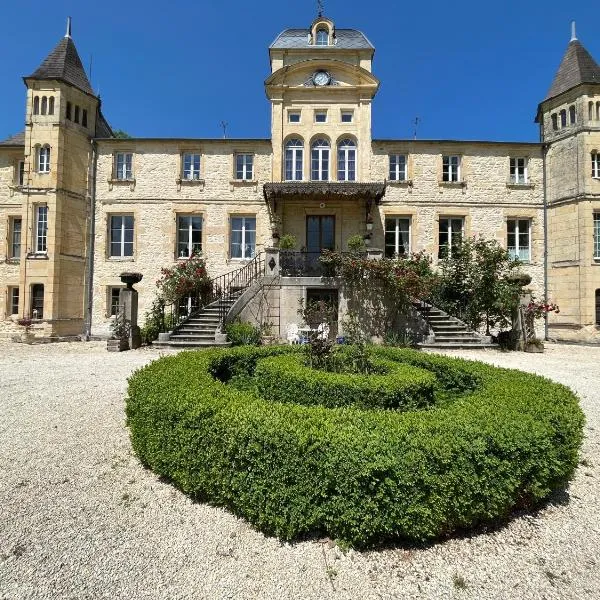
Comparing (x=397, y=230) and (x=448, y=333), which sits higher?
(x=397, y=230)

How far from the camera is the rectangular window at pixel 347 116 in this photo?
54.5 ft

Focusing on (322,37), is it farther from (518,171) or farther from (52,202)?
(52,202)

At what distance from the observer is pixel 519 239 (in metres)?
17.0

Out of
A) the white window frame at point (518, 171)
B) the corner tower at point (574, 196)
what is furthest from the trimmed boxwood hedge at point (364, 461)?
the white window frame at point (518, 171)

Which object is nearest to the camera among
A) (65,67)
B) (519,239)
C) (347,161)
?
(65,67)

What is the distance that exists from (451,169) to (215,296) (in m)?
12.8

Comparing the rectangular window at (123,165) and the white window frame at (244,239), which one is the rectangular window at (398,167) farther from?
the rectangular window at (123,165)

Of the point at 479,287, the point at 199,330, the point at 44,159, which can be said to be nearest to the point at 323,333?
the point at 199,330

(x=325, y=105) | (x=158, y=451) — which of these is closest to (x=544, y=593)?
(x=158, y=451)

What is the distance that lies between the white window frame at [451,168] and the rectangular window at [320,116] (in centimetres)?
607

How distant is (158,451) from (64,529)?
0.92 meters

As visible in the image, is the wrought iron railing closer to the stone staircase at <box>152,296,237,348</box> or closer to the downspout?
the stone staircase at <box>152,296,237,348</box>

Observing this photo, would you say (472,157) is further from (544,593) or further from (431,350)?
(544,593)

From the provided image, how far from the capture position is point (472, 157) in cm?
1692
